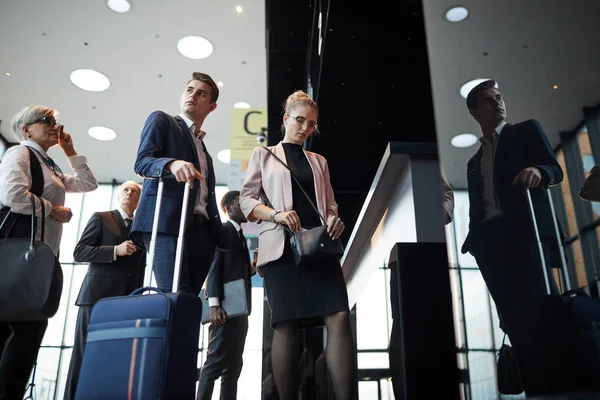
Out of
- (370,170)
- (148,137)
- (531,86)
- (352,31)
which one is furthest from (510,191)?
(370,170)

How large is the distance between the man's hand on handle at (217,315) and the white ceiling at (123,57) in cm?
524

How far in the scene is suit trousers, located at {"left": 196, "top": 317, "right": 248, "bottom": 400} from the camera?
3.41 metres

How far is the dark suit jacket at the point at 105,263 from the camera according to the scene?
3.58 meters

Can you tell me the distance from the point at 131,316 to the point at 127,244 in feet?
6.35

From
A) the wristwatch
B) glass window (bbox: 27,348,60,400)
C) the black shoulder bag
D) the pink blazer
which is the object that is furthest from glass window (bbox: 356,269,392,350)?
glass window (bbox: 27,348,60,400)

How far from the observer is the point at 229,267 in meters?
3.49

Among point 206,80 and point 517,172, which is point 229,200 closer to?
point 206,80

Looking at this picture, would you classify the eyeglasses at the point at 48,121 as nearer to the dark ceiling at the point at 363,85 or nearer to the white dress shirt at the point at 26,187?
the white dress shirt at the point at 26,187

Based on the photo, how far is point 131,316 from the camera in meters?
1.82

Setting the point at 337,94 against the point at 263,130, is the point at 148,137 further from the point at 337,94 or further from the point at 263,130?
the point at 263,130

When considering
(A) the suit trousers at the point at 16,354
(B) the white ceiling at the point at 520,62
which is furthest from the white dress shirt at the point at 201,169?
(B) the white ceiling at the point at 520,62

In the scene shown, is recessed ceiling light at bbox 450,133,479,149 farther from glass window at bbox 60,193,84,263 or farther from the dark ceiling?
glass window at bbox 60,193,84,263

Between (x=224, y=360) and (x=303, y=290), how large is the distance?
141 cm

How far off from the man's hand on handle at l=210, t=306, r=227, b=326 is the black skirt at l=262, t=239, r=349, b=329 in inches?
43.2
